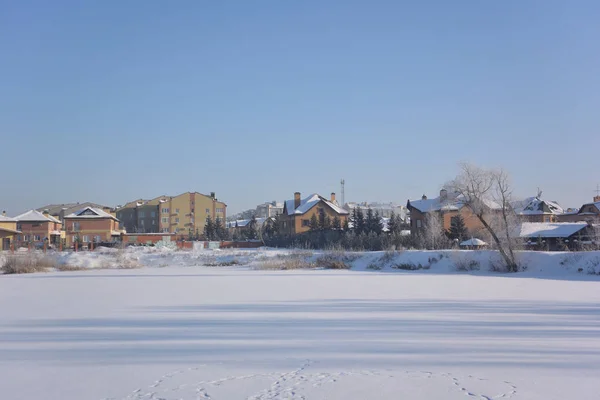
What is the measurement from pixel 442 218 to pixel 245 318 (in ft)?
156

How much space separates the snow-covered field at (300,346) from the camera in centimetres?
627

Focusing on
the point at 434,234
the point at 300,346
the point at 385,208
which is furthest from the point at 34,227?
the point at 385,208

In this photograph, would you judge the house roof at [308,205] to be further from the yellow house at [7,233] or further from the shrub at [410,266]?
the shrub at [410,266]

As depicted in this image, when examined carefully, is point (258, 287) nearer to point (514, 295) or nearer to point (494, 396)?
point (514, 295)

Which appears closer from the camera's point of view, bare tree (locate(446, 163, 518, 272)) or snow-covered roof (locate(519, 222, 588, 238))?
bare tree (locate(446, 163, 518, 272))

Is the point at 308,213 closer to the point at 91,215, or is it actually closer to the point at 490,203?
the point at 91,215

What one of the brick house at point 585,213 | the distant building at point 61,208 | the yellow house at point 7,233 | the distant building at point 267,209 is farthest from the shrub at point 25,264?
the distant building at point 267,209

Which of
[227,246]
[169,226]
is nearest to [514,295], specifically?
[227,246]

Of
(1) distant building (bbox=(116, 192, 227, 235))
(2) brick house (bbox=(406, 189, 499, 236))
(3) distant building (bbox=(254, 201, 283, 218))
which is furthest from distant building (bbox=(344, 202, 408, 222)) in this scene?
(2) brick house (bbox=(406, 189, 499, 236))

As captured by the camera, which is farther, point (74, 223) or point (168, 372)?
point (74, 223)

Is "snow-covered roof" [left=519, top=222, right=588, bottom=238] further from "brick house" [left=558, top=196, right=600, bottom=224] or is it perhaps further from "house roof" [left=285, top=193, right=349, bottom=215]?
"house roof" [left=285, top=193, right=349, bottom=215]

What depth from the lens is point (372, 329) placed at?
1003 cm

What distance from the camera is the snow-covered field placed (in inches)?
247

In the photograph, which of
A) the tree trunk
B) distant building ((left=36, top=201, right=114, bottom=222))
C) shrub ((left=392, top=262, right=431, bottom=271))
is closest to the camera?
the tree trunk
